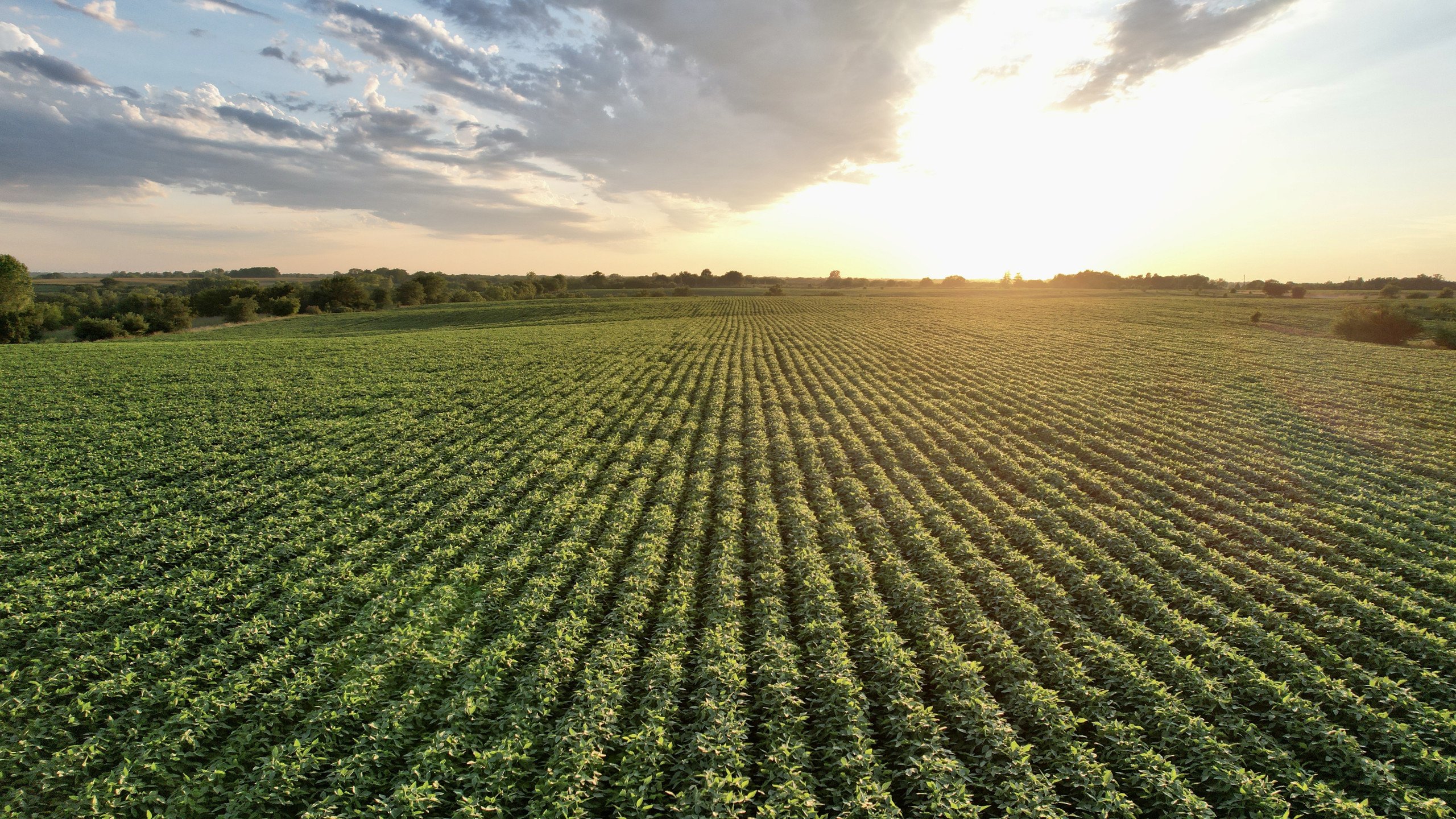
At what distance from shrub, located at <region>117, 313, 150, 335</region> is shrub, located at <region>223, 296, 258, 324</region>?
42.2ft

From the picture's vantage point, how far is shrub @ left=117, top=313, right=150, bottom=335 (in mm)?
57812

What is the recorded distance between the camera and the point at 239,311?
72.4 metres

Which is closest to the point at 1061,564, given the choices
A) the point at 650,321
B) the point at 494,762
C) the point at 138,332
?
the point at 494,762

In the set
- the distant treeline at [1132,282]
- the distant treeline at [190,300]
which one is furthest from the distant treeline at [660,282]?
the distant treeline at [1132,282]

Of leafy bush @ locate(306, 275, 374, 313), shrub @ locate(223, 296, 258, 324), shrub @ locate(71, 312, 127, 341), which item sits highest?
leafy bush @ locate(306, 275, 374, 313)

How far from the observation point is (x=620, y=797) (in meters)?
6.31

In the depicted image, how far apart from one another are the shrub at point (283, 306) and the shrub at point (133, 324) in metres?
20.6

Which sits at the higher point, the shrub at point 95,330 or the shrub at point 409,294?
the shrub at point 409,294

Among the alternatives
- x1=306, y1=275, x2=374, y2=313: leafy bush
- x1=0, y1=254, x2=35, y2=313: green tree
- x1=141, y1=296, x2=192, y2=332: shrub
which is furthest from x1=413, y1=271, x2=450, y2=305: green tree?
x1=0, y1=254, x2=35, y2=313: green tree

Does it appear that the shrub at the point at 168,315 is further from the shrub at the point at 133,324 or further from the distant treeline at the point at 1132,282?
the distant treeline at the point at 1132,282

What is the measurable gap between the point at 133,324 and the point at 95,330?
17.0ft

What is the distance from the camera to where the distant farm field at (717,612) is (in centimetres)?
662

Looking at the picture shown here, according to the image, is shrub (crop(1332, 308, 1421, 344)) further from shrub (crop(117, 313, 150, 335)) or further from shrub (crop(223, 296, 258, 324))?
shrub (crop(223, 296, 258, 324))

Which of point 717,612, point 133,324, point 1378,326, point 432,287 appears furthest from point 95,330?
point 1378,326
